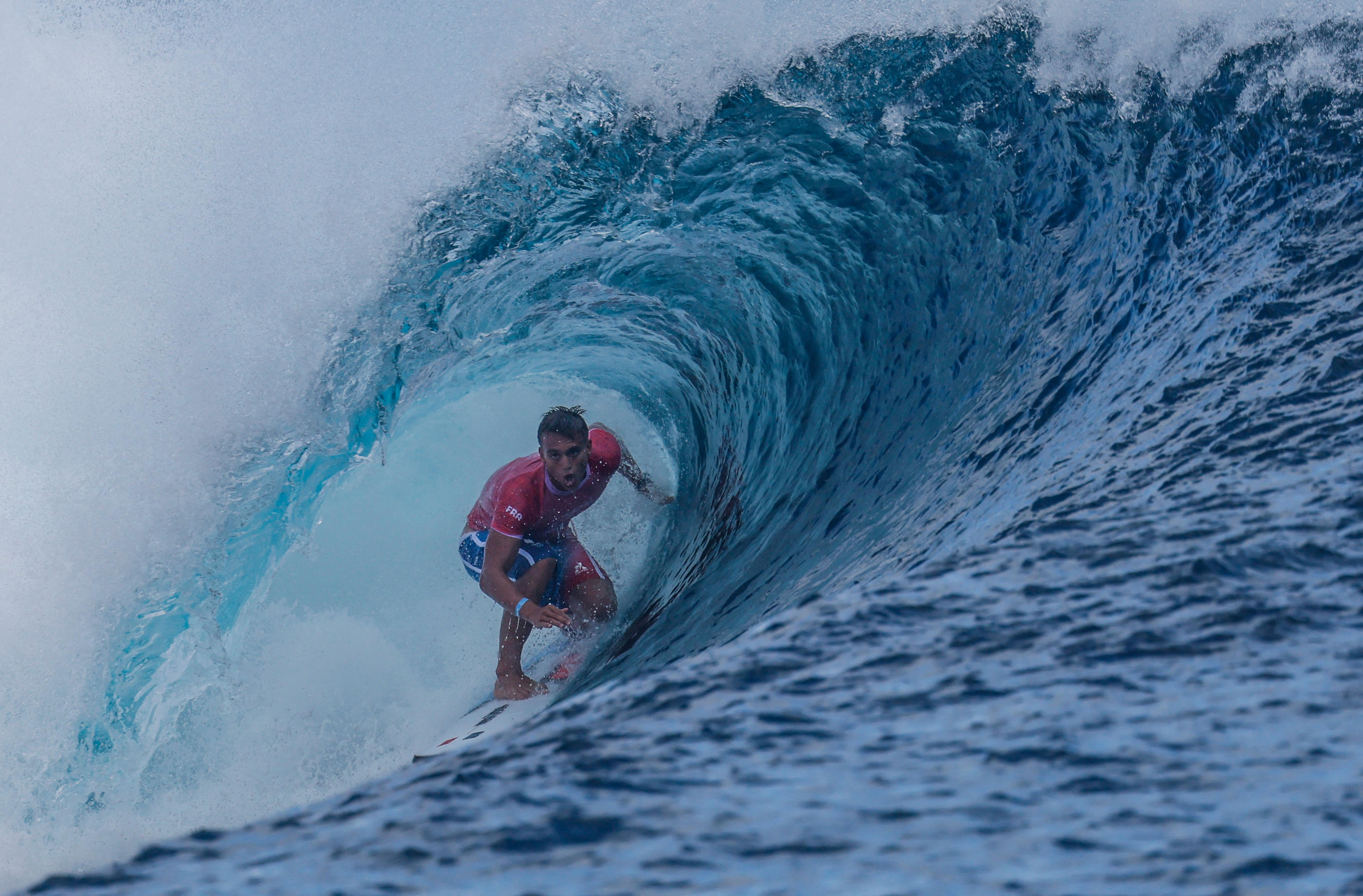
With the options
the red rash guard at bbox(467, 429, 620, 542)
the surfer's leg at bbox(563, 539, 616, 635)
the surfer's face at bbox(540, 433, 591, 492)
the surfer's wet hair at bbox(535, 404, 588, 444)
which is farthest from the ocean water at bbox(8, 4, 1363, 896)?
the surfer's wet hair at bbox(535, 404, 588, 444)

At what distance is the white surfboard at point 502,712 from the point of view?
4.25m

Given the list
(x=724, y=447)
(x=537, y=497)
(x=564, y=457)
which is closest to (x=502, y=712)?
(x=537, y=497)

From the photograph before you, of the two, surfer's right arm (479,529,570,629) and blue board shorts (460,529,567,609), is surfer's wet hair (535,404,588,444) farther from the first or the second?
blue board shorts (460,529,567,609)

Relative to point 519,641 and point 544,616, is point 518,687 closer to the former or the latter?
point 519,641

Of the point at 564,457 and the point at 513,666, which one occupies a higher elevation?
the point at 564,457

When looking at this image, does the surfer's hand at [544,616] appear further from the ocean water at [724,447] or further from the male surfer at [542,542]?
the ocean water at [724,447]

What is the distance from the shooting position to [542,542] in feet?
14.9

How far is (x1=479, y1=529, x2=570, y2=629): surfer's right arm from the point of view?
13.8 ft

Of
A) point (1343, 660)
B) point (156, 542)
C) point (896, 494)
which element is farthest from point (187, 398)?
point (1343, 660)

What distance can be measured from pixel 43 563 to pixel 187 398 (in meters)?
1.07

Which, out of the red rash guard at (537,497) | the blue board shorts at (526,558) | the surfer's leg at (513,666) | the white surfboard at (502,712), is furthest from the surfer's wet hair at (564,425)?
the white surfboard at (502,712)

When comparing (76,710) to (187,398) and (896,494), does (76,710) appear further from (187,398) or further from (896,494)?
(896,494)

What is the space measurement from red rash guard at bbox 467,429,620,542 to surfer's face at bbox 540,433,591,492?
15 cm

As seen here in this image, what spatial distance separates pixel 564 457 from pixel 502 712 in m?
1.49
